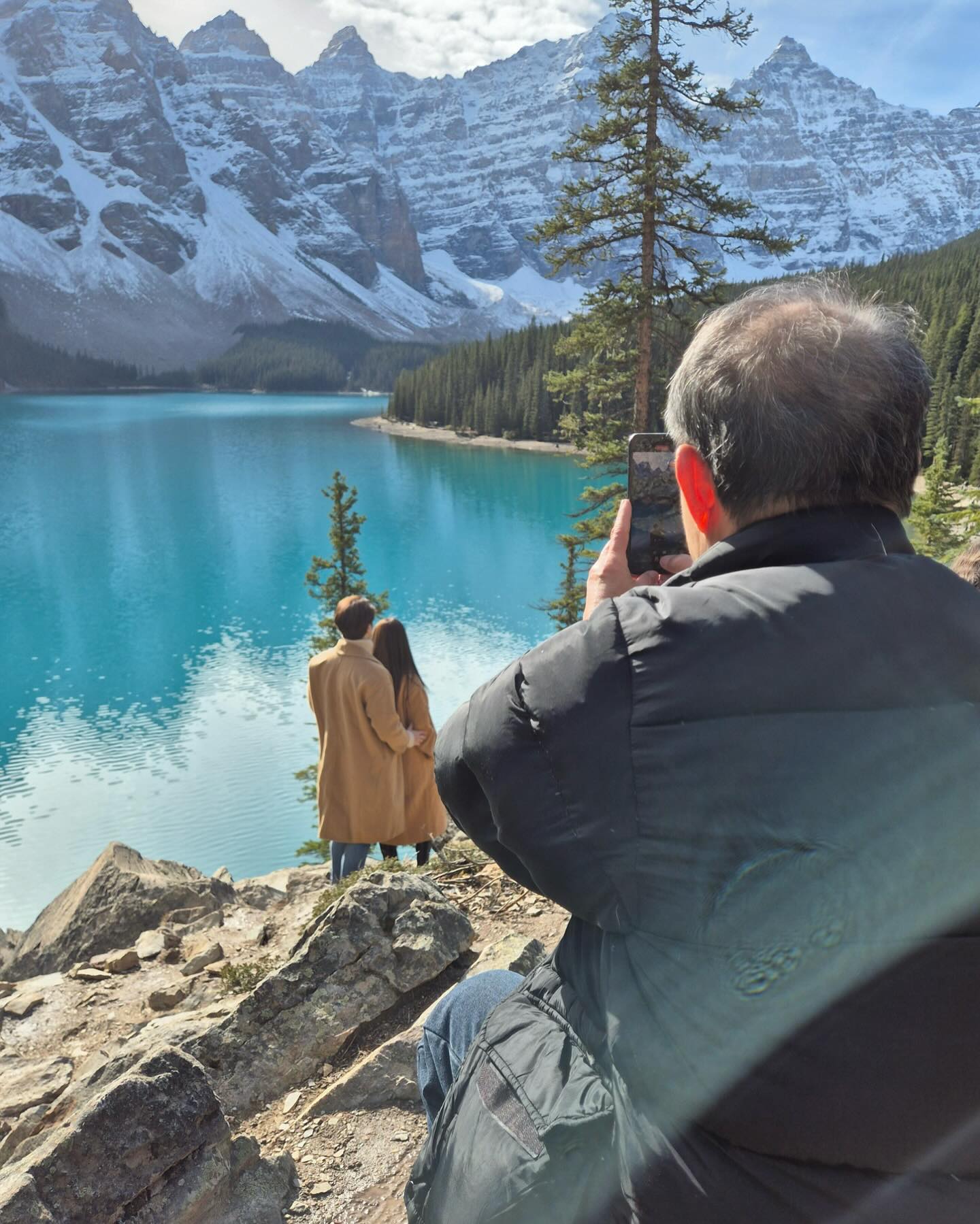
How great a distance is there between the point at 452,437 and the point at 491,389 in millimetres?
5399

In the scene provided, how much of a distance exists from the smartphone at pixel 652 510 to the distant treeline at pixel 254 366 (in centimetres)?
14834

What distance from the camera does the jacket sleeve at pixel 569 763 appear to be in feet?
3.75

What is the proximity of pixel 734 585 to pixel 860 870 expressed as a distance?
0.39 meters

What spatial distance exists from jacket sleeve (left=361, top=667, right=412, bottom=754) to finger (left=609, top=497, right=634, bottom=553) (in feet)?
10.0

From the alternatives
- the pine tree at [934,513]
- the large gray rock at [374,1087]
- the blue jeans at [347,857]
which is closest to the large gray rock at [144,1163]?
the large gray rock at [374,1087]

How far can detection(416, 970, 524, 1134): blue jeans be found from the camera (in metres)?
1.78

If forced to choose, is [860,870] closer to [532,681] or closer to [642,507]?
[532,681]

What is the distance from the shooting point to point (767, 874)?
1104 mm

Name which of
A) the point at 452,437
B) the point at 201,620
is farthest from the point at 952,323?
the point at 201,620

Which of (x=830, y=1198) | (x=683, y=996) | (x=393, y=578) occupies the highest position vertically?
(x=683, y=996)

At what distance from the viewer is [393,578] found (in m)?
30.4

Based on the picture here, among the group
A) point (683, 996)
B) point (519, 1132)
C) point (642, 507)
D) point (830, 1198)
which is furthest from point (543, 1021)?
point (642, 507)

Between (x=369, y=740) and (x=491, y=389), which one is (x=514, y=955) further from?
(x=491, y=389)

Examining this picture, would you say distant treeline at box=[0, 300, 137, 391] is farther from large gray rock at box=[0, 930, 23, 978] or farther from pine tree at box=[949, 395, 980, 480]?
large gray rock at box=[0, 930, 23, 978]
